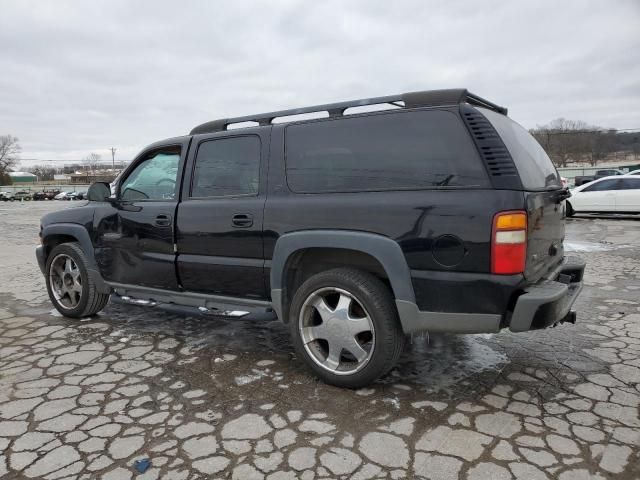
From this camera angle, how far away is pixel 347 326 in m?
3.19

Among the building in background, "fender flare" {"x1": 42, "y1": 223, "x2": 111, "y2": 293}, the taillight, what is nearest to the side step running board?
"fender flare" {"x1": 42, "y1": 223, "x2": 111, "y2": 293}

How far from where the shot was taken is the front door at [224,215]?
3611 millimetres

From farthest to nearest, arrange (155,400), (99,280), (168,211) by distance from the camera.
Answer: (99,280)
(168,211)
(155,400)

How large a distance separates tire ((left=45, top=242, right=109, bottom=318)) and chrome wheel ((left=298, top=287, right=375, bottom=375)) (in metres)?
2.60

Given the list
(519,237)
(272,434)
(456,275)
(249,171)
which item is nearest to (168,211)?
(249,171)

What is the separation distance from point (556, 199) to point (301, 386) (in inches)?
84.8

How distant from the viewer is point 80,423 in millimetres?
2865

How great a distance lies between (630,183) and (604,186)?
70 centimetres

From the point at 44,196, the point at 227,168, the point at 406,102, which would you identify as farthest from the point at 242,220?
the point at 44,196

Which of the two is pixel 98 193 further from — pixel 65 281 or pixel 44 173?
pixel 44 173

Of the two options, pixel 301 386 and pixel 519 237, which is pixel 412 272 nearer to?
pixel 519 237

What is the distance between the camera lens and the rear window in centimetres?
286

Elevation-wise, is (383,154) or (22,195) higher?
(383,154)

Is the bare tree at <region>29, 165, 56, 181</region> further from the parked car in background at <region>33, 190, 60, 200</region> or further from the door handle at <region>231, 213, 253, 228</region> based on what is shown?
the door handle at <region>231, 213, 253, 228</region>
